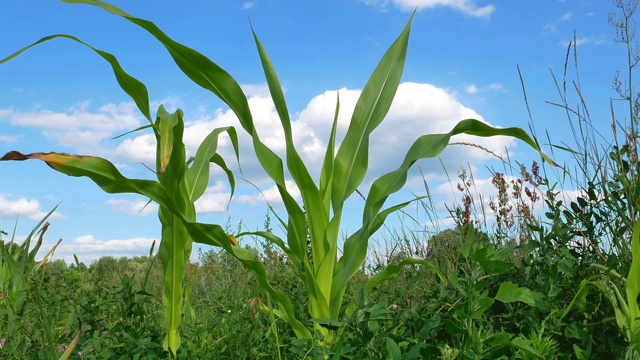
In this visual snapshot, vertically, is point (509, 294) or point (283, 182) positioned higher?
point (283, 182)

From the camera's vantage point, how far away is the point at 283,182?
221 cm

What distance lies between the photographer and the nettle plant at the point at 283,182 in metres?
1.93

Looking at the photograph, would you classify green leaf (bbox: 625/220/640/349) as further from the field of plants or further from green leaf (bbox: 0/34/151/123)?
green leaf (bbox: 0/34/151/123)

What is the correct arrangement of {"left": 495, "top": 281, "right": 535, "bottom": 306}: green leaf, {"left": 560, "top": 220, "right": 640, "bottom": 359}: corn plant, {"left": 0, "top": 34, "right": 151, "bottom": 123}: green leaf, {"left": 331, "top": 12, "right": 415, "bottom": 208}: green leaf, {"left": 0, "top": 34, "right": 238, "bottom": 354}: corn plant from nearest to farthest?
{"left": 495, "top": 281, "right": 535, "bottom": 306}: green leaf → {"left": 560, "top": 220, "right": 640, "bottom": 359}: corn plant → {"left": 0, "top": 34, "right": 238, "bottom": 354}: corn plant → {"left": 0, "top": 34, "right": 151, "bottom": 123}: green leaf → {"left": 331, "top": 12, "right": 415, "bottom": 208}: green leaf

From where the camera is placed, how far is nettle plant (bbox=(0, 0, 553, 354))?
6.32 feet

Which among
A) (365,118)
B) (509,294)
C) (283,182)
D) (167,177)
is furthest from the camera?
(365,118)

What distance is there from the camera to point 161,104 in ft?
6.60

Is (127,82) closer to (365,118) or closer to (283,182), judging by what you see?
(283,182)

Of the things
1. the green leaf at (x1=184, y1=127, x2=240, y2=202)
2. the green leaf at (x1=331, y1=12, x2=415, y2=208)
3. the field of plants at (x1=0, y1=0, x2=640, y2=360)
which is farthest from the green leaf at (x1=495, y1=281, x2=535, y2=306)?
the green leaf at (x1=184, y1=127, x2=240, y2=202)

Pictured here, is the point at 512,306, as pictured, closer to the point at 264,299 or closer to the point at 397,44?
the point at 397,44

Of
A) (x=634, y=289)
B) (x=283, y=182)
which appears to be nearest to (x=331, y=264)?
(x=283, y=182)

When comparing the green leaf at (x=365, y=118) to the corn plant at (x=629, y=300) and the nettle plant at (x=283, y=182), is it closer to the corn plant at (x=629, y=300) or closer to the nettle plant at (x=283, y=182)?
the nettle plant at (x=283, y=182)

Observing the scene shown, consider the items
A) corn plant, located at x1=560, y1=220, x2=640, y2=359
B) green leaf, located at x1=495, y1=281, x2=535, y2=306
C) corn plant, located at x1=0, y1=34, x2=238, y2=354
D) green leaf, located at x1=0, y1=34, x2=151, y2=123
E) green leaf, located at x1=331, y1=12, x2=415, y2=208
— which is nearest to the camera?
green leaf, located at x1=495, y1=281, x2=535, y2=306

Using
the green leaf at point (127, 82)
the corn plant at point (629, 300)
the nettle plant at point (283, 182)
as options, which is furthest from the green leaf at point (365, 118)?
the corn plant at point (629, 300)
